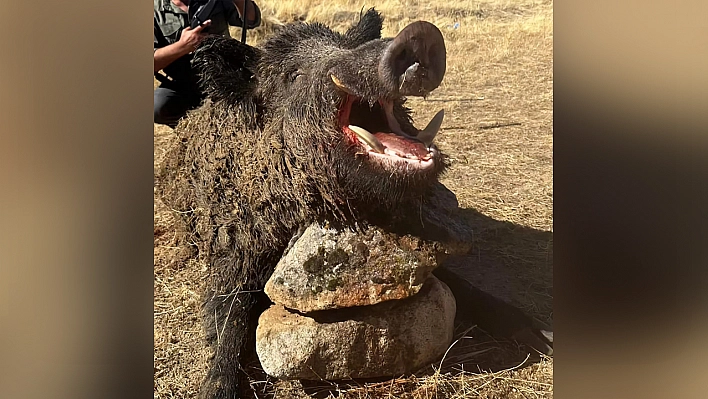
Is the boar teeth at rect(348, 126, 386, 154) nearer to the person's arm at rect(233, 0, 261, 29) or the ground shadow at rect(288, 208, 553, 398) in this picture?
the ground shadow at rect(288, 208, 553, 398)

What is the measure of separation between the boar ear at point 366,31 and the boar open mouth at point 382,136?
0.35m

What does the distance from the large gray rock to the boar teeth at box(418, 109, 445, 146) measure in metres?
0.64

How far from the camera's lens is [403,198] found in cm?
289

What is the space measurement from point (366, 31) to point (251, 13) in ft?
1.90

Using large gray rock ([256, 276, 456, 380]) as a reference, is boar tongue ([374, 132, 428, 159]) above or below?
above

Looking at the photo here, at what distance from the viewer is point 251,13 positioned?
10.4ft

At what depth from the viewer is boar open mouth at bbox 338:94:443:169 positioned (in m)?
2.83

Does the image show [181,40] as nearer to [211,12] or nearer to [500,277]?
[211,12]

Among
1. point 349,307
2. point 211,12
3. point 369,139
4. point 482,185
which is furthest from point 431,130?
point 211,12

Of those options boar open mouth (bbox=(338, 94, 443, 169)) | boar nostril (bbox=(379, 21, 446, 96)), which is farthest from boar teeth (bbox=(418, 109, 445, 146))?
boar nostril (bbox=(379, 21, 446, 96))

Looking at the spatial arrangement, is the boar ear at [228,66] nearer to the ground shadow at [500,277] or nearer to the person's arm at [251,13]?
the person's arm at [251,13]
